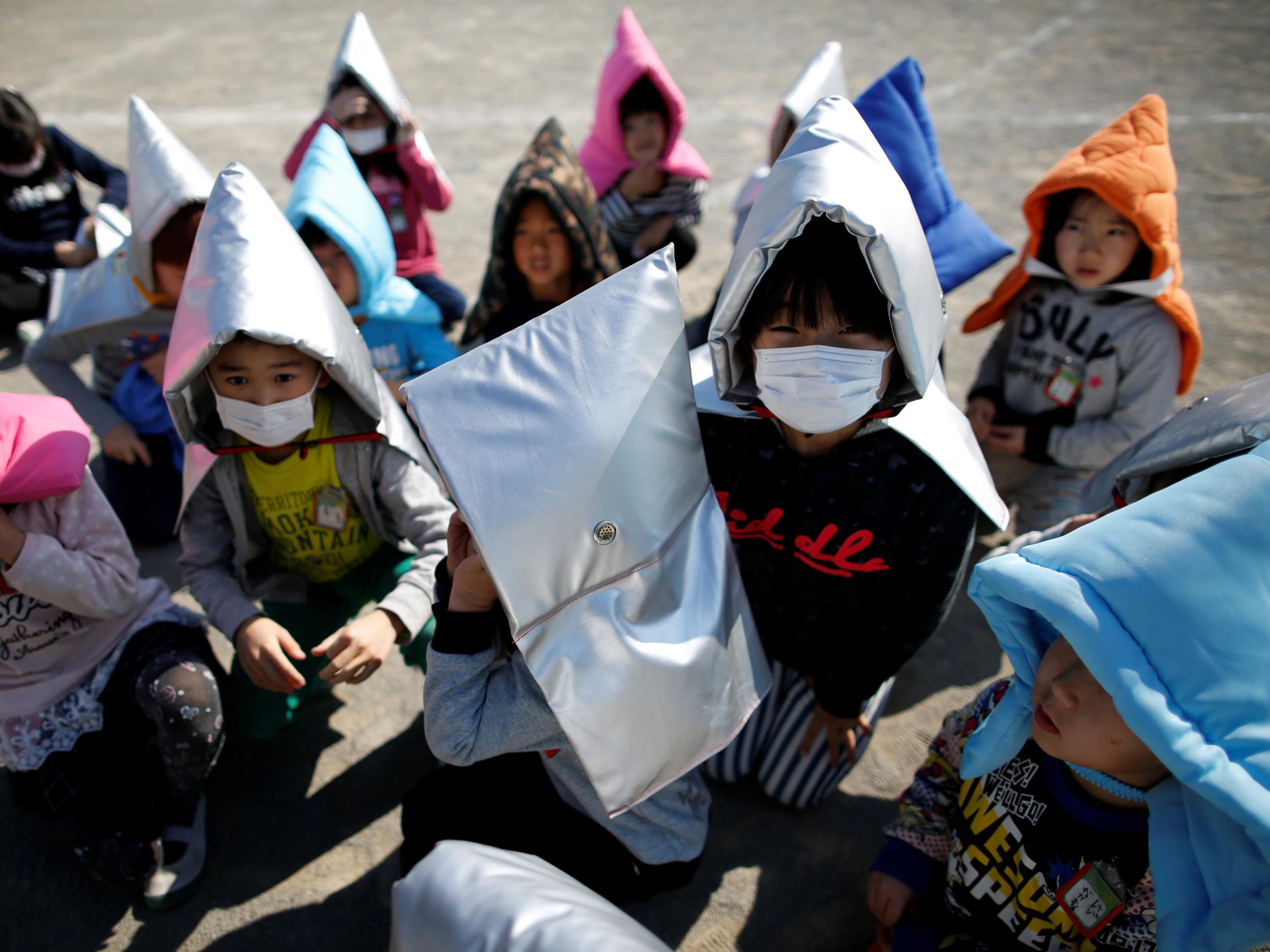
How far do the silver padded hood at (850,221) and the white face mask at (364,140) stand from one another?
8.04 feet

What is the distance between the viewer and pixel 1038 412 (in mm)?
2543

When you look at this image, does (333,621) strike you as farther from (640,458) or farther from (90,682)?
(640,458)

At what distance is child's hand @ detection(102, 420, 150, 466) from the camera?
2561mm

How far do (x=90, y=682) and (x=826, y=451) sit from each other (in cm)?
169

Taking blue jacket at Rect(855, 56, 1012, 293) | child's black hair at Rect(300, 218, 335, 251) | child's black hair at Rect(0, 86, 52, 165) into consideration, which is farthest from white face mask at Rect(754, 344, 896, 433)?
child's black hair at Rect(0, 86, 52, 165)

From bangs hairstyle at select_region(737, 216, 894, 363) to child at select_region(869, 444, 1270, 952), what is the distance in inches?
20.3

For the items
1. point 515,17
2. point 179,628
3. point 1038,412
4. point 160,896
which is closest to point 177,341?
point 179,628

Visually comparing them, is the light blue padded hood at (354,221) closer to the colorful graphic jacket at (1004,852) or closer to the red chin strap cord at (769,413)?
the red chin strap cord at (769,413)

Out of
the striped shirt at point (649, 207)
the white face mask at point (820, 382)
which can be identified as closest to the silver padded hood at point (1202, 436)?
the white face mask at point (820, 382)

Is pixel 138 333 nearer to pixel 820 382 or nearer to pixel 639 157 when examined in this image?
pixel 639 157

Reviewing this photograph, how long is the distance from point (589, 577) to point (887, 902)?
3.21ft

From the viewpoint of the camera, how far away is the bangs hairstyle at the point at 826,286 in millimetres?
1476

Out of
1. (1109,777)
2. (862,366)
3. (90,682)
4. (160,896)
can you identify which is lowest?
(160,896)

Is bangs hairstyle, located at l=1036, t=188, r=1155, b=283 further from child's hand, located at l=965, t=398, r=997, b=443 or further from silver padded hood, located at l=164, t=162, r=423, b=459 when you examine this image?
silver padded hood, located at l=164, t=162, r=423, b=459
